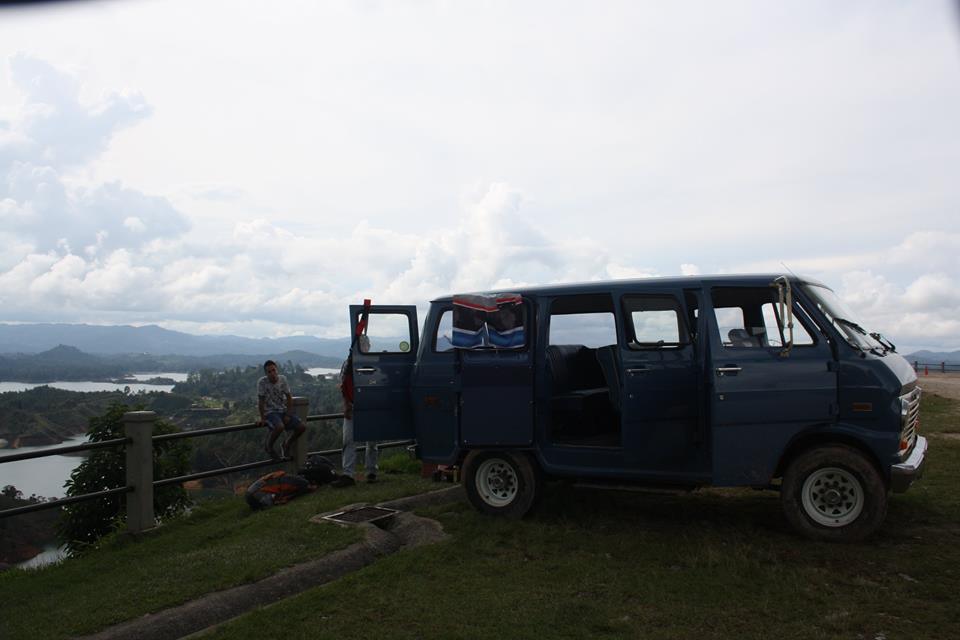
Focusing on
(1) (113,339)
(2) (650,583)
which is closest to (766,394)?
(2) (650,583)

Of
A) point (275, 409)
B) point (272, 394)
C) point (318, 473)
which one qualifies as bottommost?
point (318, 473)

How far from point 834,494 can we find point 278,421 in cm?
719

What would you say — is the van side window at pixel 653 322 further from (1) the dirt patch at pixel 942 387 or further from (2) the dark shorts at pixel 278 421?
(1) the dirt patch at pixel 942 387

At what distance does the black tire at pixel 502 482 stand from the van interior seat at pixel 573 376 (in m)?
0.78

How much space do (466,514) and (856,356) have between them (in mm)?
4133

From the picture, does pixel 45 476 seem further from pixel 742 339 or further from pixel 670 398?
pixel 742 339

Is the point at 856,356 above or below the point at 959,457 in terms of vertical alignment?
above

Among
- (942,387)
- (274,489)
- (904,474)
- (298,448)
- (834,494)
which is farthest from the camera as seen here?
(942,387)

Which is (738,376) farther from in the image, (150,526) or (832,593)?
(150,526)

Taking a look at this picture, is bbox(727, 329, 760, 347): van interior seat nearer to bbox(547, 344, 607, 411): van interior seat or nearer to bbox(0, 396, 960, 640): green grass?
bbox(0, 396, 960, 640): green grass

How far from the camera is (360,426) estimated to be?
866 cm

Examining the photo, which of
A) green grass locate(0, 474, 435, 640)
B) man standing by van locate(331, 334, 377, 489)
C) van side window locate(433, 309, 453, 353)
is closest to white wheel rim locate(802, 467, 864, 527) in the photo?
van side window locate(433, 309, 453, 353)

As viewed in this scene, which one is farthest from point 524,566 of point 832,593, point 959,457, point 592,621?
point 959,457

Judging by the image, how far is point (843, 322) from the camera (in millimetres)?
6789
